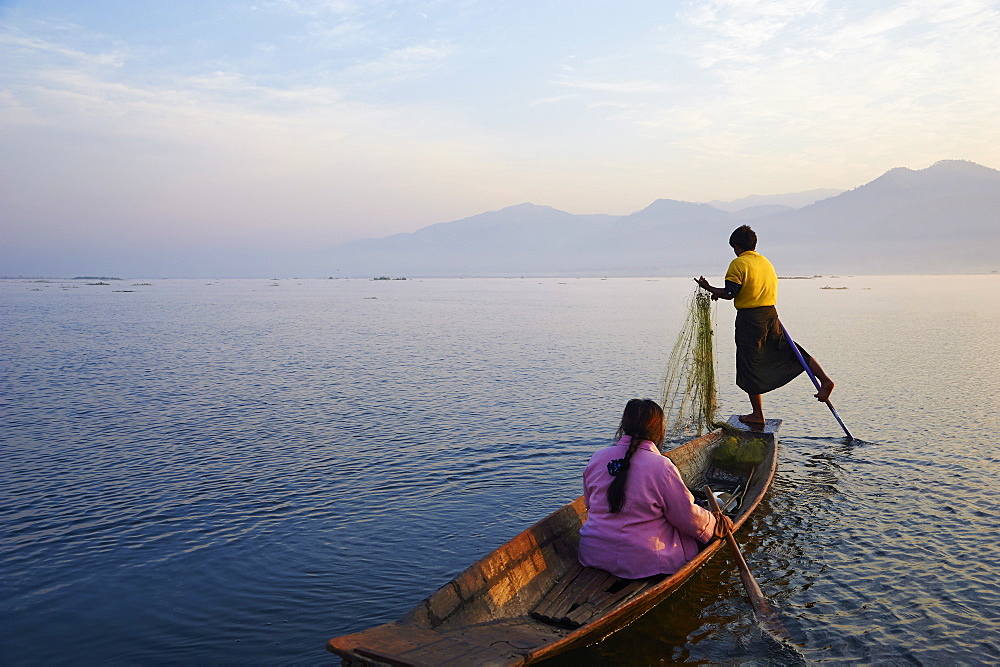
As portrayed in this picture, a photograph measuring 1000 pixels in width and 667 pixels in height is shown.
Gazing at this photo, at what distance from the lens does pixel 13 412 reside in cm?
1383

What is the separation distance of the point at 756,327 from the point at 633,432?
563cm

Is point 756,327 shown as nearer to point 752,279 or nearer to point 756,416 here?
point 752,279

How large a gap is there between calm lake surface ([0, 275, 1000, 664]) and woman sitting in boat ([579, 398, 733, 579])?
2.12ft

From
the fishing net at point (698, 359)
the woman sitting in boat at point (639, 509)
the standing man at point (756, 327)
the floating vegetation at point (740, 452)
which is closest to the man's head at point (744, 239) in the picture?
the standing man at point (756, 327)

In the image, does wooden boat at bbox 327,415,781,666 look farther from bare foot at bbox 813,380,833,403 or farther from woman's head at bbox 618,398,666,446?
bare foot at bbox 813,380,833,403

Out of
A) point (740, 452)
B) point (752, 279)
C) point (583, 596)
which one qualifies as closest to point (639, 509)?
point (583, 596)

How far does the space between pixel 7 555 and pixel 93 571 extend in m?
1.07

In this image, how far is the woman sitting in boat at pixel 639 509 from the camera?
206 inches

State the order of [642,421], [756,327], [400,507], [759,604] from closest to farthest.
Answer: [642,421], [759,604], [400,507], [756,327]

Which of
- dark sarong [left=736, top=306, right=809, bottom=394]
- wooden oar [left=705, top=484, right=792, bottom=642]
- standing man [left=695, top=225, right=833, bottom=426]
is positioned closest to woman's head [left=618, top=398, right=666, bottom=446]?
wooden oar [left=705, top=484, right=792, bottom=642]

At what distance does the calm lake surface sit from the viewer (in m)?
5.64

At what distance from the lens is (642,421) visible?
5160mm

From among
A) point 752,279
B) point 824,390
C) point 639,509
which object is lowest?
point 639,509

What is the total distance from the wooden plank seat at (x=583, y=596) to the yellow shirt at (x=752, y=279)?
5.30 m
